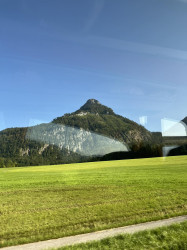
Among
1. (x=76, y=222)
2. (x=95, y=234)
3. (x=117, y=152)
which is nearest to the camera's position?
(x=95, y=234)

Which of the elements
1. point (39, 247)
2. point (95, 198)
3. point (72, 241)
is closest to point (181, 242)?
point (72, 241)

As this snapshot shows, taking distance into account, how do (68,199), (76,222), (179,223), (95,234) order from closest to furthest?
(95,234) → (179,223) → (76,222) → (68,199)

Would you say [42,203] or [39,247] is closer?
[39,247]

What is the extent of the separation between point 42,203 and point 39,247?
297 inches

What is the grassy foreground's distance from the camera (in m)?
6.70

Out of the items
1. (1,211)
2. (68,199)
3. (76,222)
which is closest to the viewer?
(76,222)

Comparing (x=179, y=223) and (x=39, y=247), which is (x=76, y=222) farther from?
(x=179, y=223)

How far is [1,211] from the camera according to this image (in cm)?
1267

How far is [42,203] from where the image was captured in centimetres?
1438

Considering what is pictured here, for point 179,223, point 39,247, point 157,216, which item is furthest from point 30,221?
point 179,223

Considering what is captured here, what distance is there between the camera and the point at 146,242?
7.01 m

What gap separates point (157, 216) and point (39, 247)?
556 centimetres

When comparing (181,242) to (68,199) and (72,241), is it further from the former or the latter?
(68,199)

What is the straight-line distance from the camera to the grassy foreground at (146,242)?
6.70m
